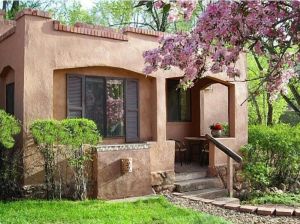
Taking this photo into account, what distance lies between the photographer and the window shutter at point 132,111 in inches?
437

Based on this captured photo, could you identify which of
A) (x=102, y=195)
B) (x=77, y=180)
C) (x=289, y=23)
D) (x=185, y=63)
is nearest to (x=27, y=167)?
(x=77, y=180)

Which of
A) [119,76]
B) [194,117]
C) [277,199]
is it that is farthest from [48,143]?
[194,117]

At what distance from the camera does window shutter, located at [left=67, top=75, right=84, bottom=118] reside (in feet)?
33.1

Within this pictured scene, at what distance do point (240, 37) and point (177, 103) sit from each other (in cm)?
975

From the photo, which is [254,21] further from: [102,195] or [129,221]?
[102,195]

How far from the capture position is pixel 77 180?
9.11 meters

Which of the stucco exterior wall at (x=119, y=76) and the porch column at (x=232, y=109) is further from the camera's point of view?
the porch column at (x=232, y=109)

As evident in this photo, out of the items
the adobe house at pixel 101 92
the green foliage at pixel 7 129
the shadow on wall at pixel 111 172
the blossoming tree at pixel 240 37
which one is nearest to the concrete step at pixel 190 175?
the adobe house at pixel 101 92

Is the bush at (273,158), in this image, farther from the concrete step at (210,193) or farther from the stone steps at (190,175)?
the concrete step at (210,193)

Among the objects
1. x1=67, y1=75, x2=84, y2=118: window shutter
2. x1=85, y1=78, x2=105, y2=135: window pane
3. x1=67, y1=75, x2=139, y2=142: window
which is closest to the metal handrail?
x1=67, y1=75, x2=139, y2=142: window

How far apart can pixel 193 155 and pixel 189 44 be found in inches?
372

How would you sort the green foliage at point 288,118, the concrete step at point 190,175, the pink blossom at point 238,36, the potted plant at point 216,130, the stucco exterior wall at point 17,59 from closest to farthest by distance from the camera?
the pink blossom at point 238,36
the stucco exterior wall at point 17,59
the concrete step at point 190,175
the potted plant at point 216,130
the green foliage at point 288,118

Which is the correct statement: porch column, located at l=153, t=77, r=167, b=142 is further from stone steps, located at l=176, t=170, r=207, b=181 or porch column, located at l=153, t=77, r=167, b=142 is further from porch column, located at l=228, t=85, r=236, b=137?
porch column, located at l=228, t=85, r=236, b=137

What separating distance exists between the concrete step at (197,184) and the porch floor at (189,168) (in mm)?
632
